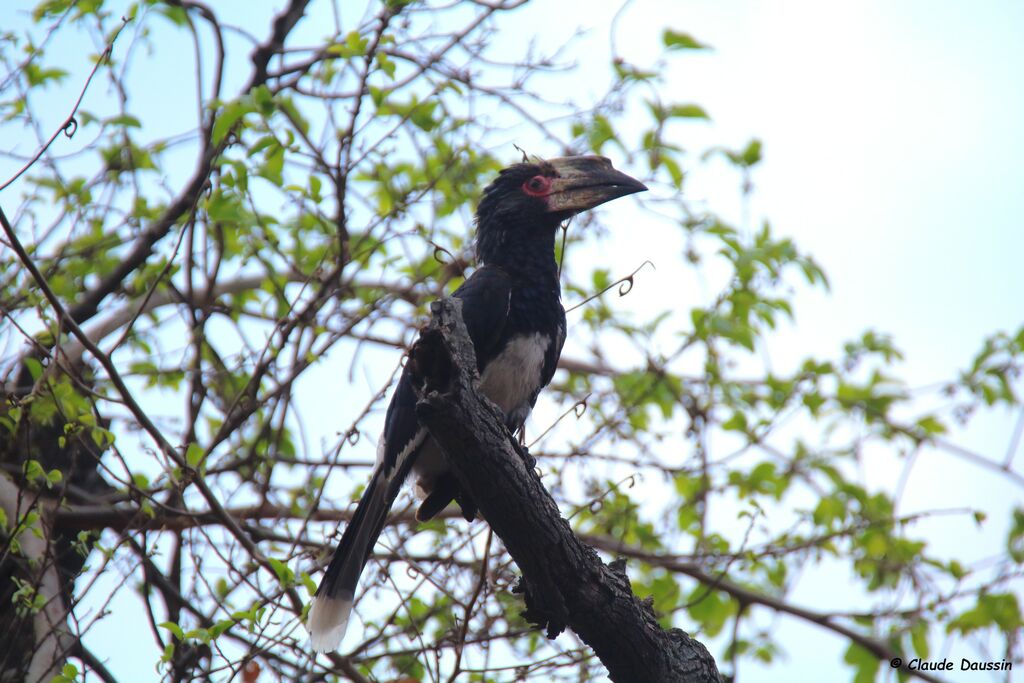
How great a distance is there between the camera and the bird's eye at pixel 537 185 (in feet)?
13.1

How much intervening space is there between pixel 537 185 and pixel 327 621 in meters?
1.87

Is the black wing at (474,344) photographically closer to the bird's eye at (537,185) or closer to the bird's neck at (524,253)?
the bird's neck at (524,253)

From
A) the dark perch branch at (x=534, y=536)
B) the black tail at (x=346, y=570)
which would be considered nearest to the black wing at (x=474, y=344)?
the black tail at (x=346, y=570)

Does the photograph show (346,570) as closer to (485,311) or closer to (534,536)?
(485,311)

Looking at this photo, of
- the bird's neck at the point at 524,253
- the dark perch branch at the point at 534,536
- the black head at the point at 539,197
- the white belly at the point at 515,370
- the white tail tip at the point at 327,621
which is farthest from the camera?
the black head at the point at 539,197

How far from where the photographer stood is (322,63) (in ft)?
15.9

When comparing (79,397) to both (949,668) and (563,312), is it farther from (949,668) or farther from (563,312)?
(949,668)

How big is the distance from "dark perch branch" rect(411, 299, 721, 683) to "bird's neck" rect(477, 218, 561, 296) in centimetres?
111

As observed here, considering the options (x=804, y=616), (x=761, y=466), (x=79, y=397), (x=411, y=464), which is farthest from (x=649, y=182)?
(x=79, y=397)

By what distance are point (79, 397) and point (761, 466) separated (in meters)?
3.16

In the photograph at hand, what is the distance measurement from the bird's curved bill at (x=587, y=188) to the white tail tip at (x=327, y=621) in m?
1.72

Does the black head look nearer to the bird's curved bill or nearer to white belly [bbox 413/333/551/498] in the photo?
the bird's curved bill

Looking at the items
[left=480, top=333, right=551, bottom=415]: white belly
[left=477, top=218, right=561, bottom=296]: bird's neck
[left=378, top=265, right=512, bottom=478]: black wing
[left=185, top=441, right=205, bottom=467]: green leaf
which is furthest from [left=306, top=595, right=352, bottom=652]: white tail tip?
[left=477, top=218, right=561, bottom=296]: bird's neck

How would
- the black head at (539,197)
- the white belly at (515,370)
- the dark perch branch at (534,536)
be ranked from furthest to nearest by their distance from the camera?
the black head at (539,197) → the white belly at (515,370) → the dark perch branch at (534,536)
